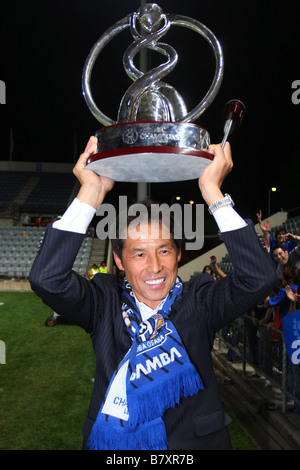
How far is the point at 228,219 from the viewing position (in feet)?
4.49

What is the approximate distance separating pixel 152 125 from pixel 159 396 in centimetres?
93

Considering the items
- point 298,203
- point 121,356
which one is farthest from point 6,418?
point 298,203

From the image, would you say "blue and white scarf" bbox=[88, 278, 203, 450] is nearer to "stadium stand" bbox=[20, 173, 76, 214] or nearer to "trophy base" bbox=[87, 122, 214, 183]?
"trophy base" bbox=[87, 122, 214, 183]

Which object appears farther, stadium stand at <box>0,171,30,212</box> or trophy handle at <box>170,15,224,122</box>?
stadium stand at <box>0,171,30,212</box>

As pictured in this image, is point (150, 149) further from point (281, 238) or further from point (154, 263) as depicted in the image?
point (281, 238)

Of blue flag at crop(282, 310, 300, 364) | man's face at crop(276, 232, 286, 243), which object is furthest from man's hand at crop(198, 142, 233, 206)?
man's face at crop(276, 232, 286, 243)

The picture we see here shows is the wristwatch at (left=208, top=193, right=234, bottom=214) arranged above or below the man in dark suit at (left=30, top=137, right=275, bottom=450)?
above

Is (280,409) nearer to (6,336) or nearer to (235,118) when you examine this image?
(235,118)

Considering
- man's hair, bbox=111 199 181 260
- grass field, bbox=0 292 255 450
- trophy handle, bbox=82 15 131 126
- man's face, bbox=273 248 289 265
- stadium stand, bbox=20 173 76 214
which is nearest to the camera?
man's hair, bbox=111 199 181 260

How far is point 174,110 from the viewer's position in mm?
1733

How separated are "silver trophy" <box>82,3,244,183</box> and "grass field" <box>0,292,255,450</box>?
2803mm

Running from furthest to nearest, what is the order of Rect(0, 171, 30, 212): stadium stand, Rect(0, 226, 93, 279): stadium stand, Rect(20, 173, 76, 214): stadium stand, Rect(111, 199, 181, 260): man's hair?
Rect(0, 171, 30, 212): stadium stand, Rect(20, 173, 76, 214): stadium stand, Rect(0, 226, 93, 279): stadium stand, Rect(111, 199, 181, 260): man's hair

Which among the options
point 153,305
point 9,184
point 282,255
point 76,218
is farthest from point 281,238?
point 9,184

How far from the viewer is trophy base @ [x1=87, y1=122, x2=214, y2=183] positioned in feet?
4.47
